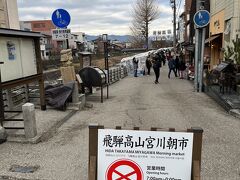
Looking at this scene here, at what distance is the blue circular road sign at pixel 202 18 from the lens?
1274cm

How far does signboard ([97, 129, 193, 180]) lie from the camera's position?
11.9ft

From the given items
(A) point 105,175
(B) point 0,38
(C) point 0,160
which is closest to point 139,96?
(B) point 0,38

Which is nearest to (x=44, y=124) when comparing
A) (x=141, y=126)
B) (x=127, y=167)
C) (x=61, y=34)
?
(x=141, y=126)

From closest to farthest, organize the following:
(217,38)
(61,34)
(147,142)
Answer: (147,142) < (61,34) < (217,38)

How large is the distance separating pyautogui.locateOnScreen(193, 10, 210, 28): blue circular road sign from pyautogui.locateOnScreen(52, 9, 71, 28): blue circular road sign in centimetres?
654

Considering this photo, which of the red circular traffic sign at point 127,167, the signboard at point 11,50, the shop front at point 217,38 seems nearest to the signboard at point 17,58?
the signboard at point 11,50

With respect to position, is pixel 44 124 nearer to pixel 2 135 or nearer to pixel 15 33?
pixel 2 135

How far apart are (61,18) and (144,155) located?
6.48 metres

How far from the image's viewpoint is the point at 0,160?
18.5ft

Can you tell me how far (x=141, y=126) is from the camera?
7918mm

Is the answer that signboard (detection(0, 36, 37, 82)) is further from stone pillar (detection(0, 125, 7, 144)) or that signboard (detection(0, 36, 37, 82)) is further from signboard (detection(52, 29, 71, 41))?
stone pillar (detection(0, 125, 7, 144))

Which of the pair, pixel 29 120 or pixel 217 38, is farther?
pixel 217 38

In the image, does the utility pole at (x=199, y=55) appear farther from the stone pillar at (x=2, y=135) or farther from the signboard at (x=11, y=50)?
the stone pillar at (x=2, y=135)

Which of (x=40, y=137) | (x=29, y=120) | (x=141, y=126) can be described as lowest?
(x=141, y=126)
